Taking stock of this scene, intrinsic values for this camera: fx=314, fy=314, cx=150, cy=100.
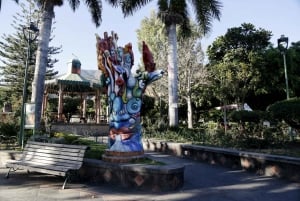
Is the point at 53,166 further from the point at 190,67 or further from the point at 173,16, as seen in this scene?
the point at 190,67

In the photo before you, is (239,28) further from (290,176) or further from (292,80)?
(290,176)

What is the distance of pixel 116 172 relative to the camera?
23.8 ft

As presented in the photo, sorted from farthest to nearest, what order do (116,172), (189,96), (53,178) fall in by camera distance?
1. (189,96)
2. (53,178)
3. (116,172)

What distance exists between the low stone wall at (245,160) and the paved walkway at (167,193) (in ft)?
1.14

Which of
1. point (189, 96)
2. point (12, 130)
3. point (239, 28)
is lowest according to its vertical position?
point (12, 130)

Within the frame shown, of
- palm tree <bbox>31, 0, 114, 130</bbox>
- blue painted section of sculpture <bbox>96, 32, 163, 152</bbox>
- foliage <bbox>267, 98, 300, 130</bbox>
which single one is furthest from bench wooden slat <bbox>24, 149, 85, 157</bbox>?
foliage <bbox>267, 98, 300, 130</bbox>

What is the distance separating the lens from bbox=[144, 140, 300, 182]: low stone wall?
26.7ft

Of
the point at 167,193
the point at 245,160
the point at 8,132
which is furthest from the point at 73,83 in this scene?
the point at 167,193

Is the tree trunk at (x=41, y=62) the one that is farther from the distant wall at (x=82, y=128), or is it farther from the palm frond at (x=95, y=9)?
the distant wall at (x=82, y=128)

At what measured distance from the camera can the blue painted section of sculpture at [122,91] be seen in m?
8.19

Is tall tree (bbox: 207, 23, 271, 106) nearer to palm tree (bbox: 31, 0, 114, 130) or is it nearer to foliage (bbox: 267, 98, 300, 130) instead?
foliage (bbox: 267, 98, 300, 130)

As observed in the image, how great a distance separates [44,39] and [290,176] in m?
10.8

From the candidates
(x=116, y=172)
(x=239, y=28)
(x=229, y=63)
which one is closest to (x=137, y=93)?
(x=116, y=172)

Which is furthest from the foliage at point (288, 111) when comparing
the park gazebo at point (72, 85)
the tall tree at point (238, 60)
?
the tall tree at point (238, 60)
